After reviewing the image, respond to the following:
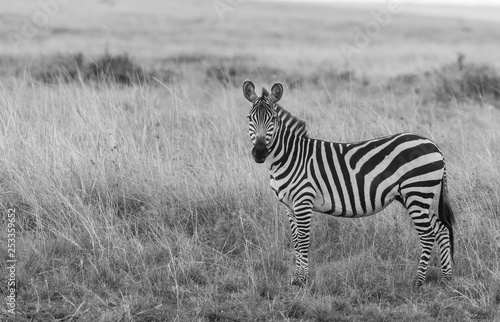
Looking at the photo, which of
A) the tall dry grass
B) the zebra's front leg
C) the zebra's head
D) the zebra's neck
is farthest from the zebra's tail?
the zebra's head

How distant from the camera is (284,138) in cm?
557

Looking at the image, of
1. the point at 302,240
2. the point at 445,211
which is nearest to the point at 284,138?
the point at 302,240

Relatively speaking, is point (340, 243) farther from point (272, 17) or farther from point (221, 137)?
point (272, 17)

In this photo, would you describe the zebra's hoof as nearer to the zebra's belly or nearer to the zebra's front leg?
the zebra's belly

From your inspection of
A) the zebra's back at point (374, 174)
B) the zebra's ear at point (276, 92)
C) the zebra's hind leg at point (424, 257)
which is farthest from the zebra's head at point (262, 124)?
the zebra's hind leg at point (424, 257)

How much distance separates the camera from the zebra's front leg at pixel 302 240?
539 centimetres

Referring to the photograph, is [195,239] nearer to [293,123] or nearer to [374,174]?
[293,123]

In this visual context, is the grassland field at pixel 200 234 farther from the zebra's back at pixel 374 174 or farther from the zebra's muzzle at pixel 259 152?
the zebra's muzzle at pixel 259 152

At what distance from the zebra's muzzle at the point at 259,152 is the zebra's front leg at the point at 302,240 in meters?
0.60

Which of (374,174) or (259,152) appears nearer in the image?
(259,152)

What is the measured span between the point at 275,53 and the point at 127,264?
20.5m

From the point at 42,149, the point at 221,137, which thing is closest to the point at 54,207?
the point at 42,149

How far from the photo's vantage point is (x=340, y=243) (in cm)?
614

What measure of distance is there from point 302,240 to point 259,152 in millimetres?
940
